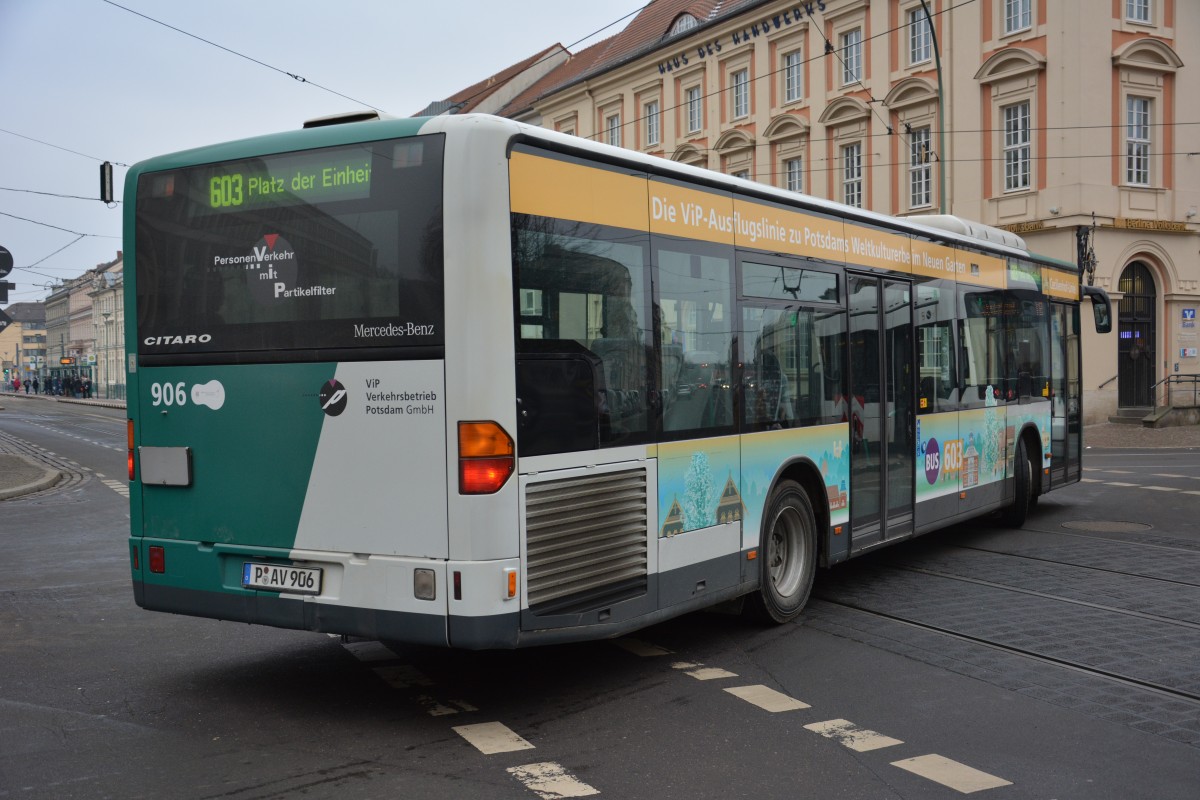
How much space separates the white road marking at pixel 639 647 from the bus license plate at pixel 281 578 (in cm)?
226

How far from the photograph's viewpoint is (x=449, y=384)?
17.8 feet

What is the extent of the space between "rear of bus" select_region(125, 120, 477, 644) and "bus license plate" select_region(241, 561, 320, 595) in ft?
0.04

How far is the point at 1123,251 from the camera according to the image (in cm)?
3155

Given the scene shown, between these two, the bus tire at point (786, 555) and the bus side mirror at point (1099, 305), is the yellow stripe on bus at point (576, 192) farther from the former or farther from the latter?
the bus side mirror at point (1099, 305)

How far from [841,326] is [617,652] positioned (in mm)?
3063

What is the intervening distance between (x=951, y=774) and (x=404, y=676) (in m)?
3.11

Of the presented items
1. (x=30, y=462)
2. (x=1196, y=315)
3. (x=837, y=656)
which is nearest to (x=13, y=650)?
(x=837, y=656)

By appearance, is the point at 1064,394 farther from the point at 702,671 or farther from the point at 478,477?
the point at 478,477

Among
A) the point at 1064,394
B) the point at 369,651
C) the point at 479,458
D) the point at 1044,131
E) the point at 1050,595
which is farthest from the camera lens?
the point at 1044,131

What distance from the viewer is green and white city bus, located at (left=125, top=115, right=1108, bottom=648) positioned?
5.47 metres

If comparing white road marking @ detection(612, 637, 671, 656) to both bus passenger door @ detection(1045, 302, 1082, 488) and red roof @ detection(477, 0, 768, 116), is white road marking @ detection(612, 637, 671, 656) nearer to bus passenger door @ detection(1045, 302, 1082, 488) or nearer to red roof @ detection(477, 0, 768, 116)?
bus passenger door @ detection(1045, 302, 1082, 488)

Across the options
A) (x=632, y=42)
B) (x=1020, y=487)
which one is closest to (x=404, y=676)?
(x=1020, y=487)

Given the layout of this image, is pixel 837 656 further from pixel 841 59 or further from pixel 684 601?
pixel 841 59

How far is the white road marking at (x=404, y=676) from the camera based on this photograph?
6496 millimetres
